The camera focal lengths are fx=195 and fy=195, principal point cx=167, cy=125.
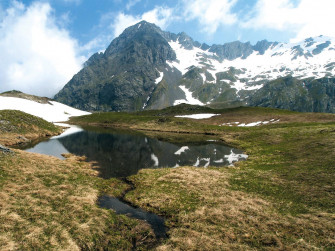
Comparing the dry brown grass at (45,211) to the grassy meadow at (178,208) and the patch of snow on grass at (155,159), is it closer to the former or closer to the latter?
the grassy meadow at (178,208)

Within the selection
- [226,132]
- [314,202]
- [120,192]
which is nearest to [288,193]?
[314,202]

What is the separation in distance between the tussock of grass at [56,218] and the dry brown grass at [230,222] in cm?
385

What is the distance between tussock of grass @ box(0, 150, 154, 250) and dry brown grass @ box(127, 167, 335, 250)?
3.85 meters

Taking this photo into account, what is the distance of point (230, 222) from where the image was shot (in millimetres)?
19031

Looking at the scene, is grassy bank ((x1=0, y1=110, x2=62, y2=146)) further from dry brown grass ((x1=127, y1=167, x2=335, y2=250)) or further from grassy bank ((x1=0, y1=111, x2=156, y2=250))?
dry brown grass ((x1=127, y1=167, x2=335, y2=250))

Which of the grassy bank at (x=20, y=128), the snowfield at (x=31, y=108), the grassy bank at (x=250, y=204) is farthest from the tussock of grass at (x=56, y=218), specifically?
the snowfield at (x=31, y=108)

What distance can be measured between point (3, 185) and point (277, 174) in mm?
38402

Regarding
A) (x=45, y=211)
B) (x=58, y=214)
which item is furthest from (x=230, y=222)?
(x=45, y=211)

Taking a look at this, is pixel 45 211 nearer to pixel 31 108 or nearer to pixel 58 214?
pixel 58 214

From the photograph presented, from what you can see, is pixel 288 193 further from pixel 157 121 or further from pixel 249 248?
pixel 157 121

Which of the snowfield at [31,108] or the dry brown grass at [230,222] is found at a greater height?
the snowfield at [31,108]

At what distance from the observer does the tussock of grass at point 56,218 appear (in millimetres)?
14797

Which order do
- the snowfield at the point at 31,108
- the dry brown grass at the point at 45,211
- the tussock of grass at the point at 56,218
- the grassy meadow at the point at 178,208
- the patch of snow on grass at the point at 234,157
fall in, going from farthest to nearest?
1. the snowfield at the point at 31,108
2. the patch of snow on grass at the point at 234,157
3. the grassy meadow at the point at 178,208
4. the tussock of grass at the point at 56,218
5. the dry brown grass at the point at 45,211

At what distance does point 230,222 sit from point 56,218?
16207 mm
